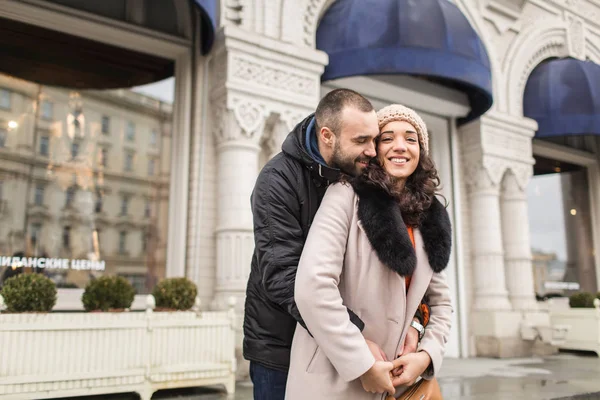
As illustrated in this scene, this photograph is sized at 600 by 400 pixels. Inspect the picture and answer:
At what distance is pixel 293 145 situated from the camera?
233 centimetres

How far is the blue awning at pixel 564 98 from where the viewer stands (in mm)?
11750

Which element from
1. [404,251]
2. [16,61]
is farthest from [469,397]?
[16,61]

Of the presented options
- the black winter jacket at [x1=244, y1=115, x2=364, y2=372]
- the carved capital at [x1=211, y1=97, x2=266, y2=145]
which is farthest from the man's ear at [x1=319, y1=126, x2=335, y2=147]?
the carved capital at [x1=211, y1=97, x2=266, y2=145]

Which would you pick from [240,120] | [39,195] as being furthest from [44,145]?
[240,120]

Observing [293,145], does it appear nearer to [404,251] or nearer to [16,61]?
[404,251]

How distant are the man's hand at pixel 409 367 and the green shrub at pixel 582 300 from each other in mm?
11682

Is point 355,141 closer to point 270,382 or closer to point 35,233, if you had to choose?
point 270,382

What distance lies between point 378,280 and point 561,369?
860cm

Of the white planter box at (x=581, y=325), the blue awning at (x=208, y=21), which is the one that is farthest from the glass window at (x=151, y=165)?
the white planter box at (x=581, y=325)

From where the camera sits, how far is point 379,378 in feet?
6.20

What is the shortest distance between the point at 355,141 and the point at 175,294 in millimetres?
4951

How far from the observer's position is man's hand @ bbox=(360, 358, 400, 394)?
74.2 inches

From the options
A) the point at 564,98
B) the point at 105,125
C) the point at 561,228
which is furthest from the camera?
the point at 561,228

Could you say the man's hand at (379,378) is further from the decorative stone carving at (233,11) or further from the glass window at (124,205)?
the decorative stone carving at (233,11)
